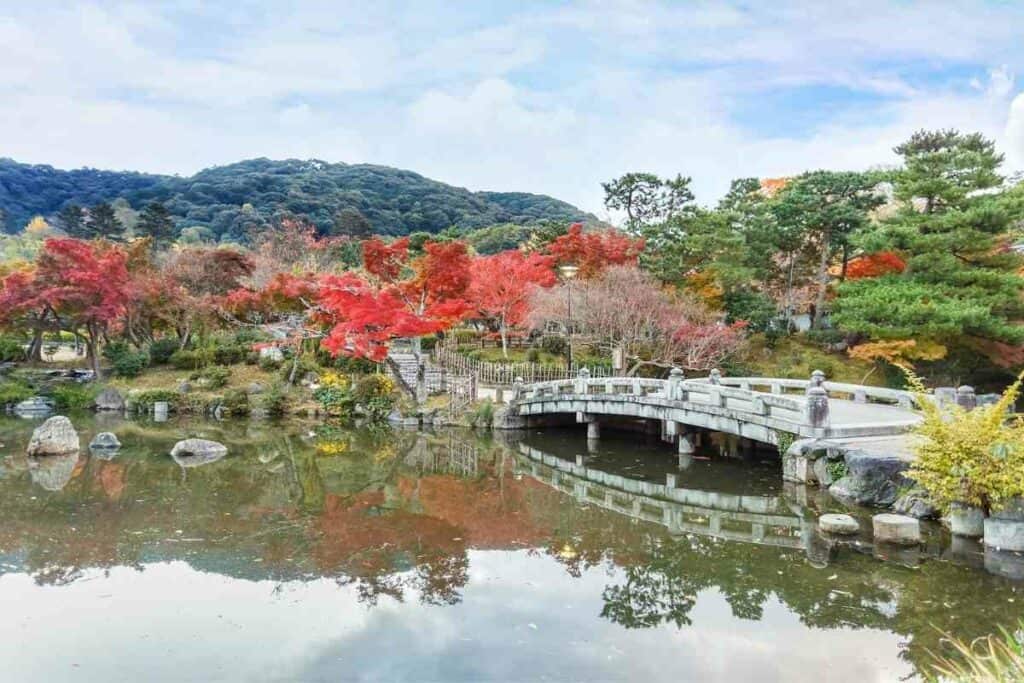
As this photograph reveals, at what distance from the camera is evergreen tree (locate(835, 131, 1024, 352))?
17406 mm

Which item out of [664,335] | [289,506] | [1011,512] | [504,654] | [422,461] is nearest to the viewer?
[504,654]

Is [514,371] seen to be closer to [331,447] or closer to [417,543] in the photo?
[331,447]

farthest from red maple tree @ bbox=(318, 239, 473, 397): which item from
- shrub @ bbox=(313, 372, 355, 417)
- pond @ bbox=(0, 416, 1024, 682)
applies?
pond @ bbox=(0, 416, 1024, 682)

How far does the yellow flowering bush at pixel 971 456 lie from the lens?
757 centimetres

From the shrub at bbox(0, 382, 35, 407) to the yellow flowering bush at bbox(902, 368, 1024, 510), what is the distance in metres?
24.9

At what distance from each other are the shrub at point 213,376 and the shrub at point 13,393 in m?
5.03

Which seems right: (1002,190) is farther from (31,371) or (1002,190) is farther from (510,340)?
(31,371)

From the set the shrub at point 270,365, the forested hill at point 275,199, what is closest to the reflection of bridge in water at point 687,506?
the shrub at point 270,365

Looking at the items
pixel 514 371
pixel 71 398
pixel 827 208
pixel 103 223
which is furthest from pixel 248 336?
pixel 103 223

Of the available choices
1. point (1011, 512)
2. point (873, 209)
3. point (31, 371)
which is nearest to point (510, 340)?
point (873, 209)

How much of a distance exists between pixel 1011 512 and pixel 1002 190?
46.6 feet

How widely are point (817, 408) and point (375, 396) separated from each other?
13.3 m

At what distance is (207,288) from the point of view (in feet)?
83.9

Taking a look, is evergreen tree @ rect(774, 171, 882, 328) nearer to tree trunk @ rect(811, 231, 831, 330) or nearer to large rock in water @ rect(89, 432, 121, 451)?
tree trunk @ rect(811, 231, 831, 330)
